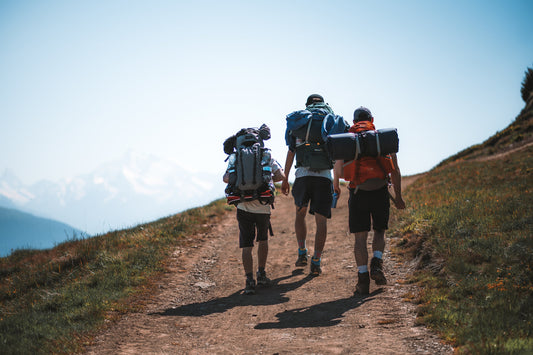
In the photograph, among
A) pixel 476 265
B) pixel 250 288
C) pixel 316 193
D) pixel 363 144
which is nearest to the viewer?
pixel 363 144

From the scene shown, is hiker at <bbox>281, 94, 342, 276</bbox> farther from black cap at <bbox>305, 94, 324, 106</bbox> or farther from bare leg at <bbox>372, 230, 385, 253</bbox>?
bare leg at <bbox>372, 230, 385, 253</bbox>

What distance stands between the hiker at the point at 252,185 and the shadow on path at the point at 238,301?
8.6 inches

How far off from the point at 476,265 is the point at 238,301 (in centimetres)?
357

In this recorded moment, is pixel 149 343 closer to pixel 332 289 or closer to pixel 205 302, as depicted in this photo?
pixel 205 302

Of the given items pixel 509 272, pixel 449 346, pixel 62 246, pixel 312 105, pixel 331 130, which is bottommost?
pixel 449 346

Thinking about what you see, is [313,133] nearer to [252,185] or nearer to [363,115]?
[363,115]

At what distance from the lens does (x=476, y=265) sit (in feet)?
18.9

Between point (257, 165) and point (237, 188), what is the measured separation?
1.60 feet

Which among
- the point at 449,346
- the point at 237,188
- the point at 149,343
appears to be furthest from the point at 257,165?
the point at 449,346

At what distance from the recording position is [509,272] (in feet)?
17.4

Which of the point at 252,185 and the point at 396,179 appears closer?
the point at 396,179

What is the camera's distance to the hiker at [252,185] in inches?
249

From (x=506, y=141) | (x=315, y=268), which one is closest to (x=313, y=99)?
(x=315, y=268)

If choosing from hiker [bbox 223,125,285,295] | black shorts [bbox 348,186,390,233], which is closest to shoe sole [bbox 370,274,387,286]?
black shorts [bbox 348,186,390,233]
